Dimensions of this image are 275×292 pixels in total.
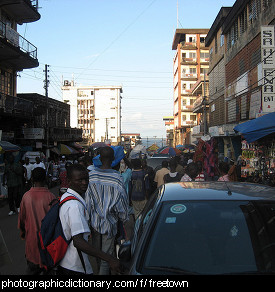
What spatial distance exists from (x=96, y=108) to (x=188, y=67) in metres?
40.2

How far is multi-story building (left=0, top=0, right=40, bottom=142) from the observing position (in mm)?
19625

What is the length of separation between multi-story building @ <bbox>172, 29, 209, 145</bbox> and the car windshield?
199 ft

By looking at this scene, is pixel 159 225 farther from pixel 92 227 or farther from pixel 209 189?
pixel 92 227

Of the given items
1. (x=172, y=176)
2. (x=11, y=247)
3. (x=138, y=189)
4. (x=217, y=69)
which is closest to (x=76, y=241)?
(x=138, y=189)

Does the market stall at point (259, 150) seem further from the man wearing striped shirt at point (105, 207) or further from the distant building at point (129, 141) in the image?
the distant building at point (129, 141)

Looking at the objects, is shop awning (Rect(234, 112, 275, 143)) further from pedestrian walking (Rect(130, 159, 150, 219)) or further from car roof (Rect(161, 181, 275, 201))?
car roof (Rect(161, 181, 275, 201))

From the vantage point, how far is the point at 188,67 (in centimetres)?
6600

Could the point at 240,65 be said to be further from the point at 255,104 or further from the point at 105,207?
the point at 105,207

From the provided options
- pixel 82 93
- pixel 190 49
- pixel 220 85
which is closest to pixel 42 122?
pixel 220 85

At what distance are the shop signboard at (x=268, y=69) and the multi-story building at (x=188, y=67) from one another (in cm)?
4900

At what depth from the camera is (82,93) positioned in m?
99.6

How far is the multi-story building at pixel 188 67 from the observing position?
6469 centimetres

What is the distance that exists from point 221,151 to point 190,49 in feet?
132

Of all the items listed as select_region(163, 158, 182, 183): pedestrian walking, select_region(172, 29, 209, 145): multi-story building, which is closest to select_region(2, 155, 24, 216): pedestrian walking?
select_region(163, 158, 182, 183): pedestrian walking
